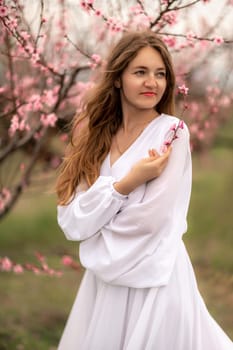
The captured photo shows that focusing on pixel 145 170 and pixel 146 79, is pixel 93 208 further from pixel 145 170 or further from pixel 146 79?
pixel 146 79

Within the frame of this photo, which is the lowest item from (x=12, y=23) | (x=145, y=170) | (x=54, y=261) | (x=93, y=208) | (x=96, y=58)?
(x=54, y=261)

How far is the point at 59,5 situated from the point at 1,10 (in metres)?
1.05

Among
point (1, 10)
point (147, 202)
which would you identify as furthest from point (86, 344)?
point (1, 10)

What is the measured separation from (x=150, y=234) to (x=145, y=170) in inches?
8.7

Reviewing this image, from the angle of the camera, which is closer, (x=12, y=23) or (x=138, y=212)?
(x=138, y=212)

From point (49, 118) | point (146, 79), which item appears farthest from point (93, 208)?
point (49, 118)

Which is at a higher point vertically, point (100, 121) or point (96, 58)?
point (96, 58)

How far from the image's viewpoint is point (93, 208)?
2293 mm

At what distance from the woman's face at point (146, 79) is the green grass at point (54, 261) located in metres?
2.36

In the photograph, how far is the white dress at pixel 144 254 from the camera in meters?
2.22

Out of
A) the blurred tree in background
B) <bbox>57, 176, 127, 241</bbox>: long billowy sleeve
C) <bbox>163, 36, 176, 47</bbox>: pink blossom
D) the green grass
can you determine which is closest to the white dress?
<bbox>57, 176, 127, 241</bbox>: long billowy sleeve

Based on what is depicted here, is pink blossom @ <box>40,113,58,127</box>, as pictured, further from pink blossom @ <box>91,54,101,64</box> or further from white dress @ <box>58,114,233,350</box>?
white dress @ <box>58,114,233,350</box>

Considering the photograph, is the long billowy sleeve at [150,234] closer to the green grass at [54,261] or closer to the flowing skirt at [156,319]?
the flowing skirt at [156,319]

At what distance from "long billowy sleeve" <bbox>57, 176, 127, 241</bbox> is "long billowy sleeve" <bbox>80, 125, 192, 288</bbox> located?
35 mm
